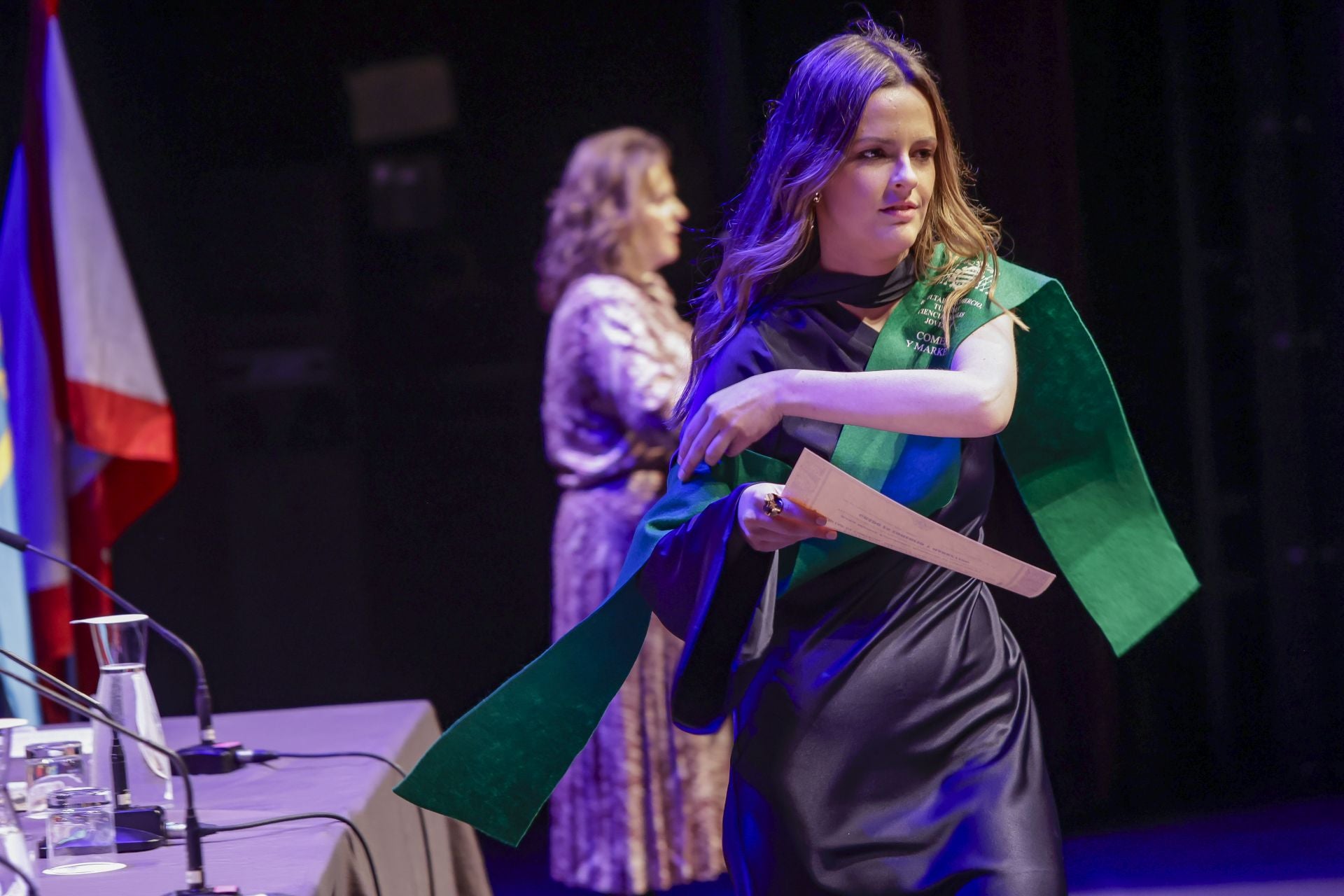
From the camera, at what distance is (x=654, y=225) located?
3230 mm

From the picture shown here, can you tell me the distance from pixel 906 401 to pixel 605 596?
6.14 feet

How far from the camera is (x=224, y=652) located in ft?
13.0

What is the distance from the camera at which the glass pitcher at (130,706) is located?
169 centimetres

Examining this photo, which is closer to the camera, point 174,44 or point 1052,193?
point 1052,193

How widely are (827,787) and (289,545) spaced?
9.19ft

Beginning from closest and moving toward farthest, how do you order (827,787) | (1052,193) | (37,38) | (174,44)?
(827,787), (37,38), (1052,193), (174,44)

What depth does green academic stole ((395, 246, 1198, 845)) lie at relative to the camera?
5.02 feet

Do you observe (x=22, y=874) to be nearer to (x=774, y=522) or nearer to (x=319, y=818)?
(x=319, y=818)

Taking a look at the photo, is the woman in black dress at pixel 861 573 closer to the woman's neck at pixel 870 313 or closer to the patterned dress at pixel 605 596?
the woman's neck at pixel 870 313

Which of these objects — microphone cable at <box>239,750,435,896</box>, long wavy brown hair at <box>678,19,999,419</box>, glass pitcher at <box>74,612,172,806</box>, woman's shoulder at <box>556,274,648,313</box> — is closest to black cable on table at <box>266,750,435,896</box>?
microphone cable at <box>239,750,435,896</box>

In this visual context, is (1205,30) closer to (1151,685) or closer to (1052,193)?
(1052,193)

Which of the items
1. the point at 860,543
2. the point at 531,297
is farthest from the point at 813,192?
the point at 531,297

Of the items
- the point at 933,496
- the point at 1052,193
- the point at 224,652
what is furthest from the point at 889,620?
the point at 224,652

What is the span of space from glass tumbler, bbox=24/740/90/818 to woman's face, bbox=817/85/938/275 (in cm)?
107
